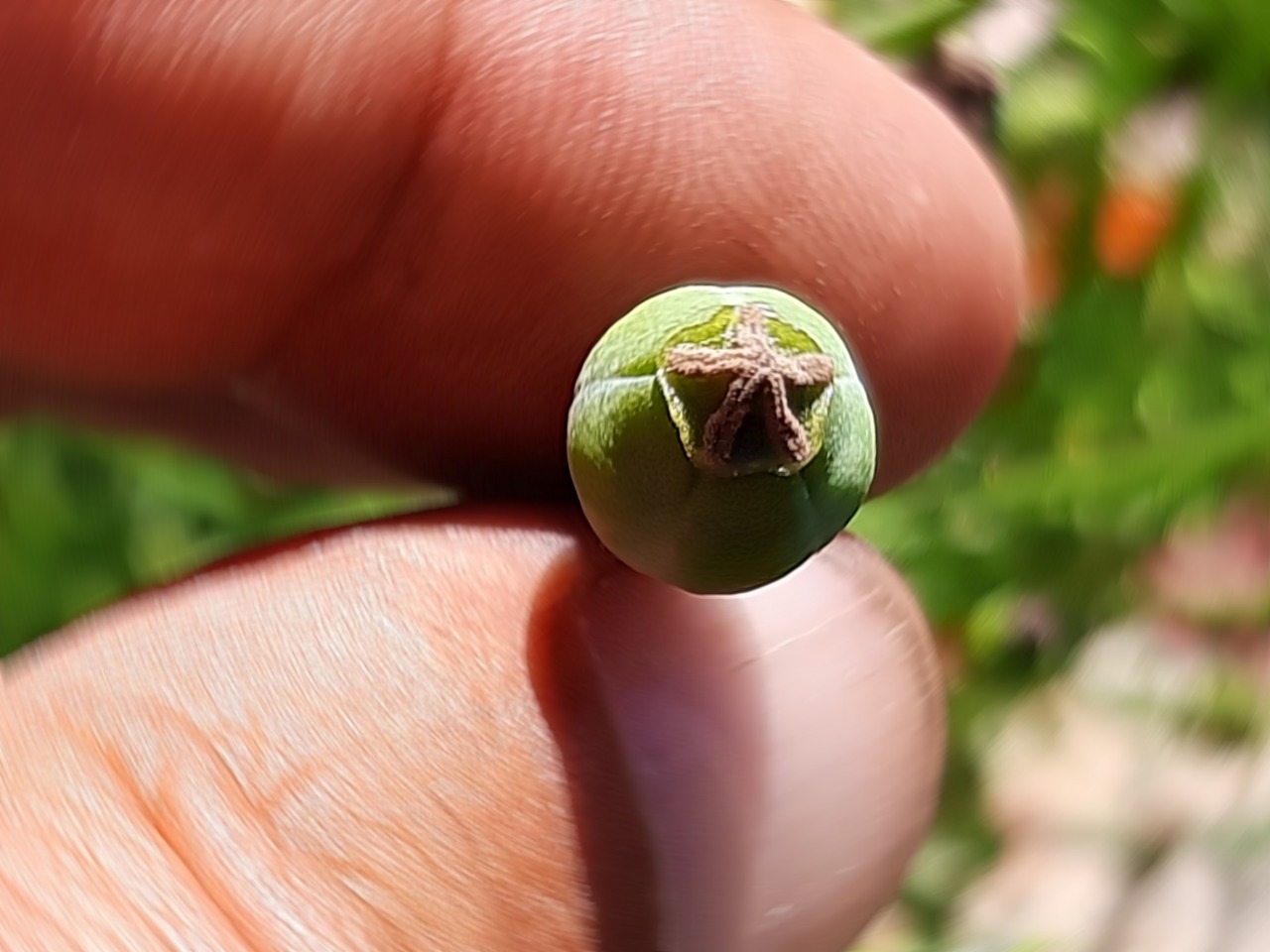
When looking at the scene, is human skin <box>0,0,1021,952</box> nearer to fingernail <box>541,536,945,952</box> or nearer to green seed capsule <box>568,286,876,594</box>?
fingernail <box>541,536,945,952</box>

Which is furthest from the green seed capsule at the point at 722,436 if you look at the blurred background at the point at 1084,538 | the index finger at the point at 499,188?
the blurred background at the point at 1084,538

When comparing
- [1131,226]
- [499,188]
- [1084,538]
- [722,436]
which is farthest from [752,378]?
[1131,226]

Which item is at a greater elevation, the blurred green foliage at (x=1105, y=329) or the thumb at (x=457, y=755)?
the thumb at (x=457, y=755)

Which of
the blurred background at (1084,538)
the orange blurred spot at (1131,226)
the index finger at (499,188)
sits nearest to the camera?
the index finger at (499,188)

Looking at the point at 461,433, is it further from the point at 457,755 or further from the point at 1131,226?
the point at 1131,226

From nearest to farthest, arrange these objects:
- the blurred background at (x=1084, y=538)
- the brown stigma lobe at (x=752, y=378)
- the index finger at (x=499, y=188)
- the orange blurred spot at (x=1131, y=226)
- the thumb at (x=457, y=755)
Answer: the brown stigma lobe at (x=752, y=378) → the thumb at (x=457, y=755) → the index finger at (x=499, y=188) → the blurred background at (x=1084, y=538) → the orange blurred spot at (x=1131, y=226)

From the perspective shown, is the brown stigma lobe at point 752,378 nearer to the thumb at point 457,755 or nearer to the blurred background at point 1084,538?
the thumb at point 457,755
